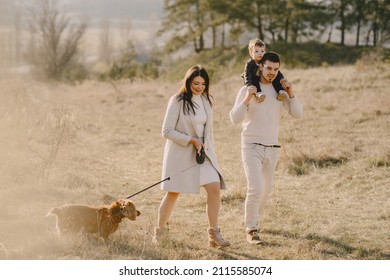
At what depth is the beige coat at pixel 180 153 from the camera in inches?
202

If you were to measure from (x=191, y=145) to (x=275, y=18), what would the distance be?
34735 mm

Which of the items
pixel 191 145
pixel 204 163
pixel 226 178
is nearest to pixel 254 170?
pixel 204 163

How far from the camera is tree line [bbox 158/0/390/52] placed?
37406 millimetres

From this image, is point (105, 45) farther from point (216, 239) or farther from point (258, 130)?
point (216, 239)

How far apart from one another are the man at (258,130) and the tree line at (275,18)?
32403 mm

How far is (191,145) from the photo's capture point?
5.18m

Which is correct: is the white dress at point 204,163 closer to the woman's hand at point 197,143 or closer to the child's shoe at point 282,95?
the woman's hand at point 197,143

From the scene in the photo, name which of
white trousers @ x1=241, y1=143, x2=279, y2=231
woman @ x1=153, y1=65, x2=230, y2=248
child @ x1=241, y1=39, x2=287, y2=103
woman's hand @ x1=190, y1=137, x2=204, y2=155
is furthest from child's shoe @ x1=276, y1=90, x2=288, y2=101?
woman's hand @ x1=190, y1=137, x2=204, y2=155

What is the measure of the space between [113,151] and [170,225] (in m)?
5.42

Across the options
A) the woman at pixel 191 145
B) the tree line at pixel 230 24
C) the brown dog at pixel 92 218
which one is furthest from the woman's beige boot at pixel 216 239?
the tree line at pixel 230 24

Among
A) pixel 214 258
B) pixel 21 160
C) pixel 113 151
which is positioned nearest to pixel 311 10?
pixel 113 151

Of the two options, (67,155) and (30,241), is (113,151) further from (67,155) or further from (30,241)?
(30,241)

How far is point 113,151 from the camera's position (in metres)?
11.3
